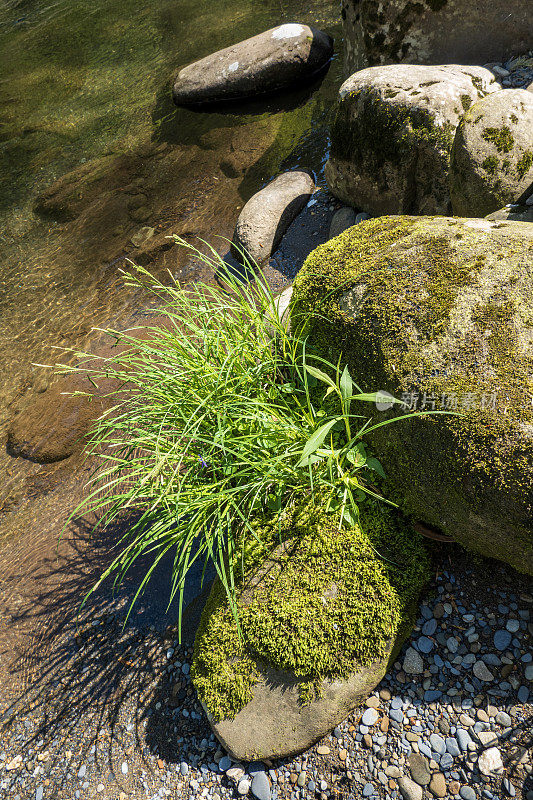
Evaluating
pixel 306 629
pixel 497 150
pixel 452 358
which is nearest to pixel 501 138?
pixel 497 150

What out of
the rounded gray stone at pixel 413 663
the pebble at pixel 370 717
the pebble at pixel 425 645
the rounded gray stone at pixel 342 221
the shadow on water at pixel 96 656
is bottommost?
the shadow on water at pixel 96 656

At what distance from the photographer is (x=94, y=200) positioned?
7.66 metres

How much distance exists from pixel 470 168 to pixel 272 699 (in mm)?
3531

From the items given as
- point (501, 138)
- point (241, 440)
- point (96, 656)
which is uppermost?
point (501, 138)

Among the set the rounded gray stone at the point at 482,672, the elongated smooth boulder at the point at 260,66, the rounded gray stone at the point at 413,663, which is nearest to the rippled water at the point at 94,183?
the elongated smooth boulder at the point at 260,66

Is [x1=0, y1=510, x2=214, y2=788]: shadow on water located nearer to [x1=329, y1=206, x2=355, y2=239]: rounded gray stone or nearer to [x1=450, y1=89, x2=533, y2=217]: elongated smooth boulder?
[x1=450, y1=89, x2=533, y2=217]: elongated smooth boulder

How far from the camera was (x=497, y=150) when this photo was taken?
3543mm

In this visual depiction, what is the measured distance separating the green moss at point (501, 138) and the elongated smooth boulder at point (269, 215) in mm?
2613

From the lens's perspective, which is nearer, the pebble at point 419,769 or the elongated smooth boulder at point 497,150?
the pebble at point 419,769

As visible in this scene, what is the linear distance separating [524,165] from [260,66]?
19.3ft

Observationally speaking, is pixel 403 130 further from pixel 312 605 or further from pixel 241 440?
pixel 312 605

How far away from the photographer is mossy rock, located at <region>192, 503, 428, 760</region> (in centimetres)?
243

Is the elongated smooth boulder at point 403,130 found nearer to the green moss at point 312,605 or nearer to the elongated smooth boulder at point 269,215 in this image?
the elongated smooth boulder at point 269,215

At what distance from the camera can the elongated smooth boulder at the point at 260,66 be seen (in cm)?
781
